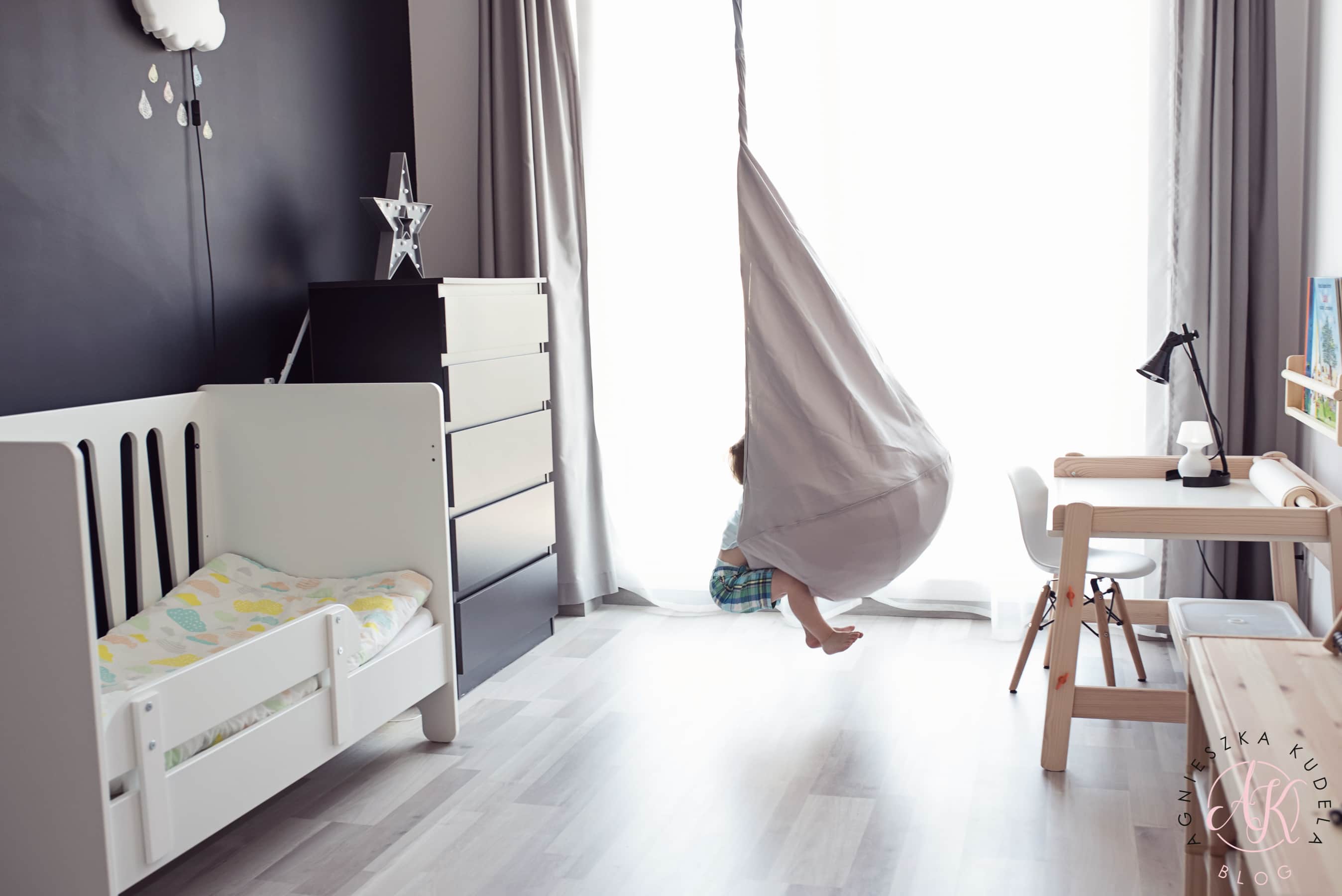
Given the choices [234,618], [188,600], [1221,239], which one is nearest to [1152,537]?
[1221,239]

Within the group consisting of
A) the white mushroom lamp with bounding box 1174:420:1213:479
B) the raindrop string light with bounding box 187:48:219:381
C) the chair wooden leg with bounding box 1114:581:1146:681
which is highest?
the raindrop string light with bounding box 187:48:219:381

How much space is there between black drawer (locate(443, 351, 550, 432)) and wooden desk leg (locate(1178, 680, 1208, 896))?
206 cm

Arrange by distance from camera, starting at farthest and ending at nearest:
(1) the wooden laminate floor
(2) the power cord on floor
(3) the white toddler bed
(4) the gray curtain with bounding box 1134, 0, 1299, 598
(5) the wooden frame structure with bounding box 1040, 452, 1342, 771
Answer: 1. (2) the power cord on floor
2. (4) the gray curtain with bounding box 1134, 0, 1299, 598
3. (5) the wooden frame structure with bounding box 1040, 452, 1342, 771
4. (1) the wooden laminate floor
5. (3) the white toddler bed

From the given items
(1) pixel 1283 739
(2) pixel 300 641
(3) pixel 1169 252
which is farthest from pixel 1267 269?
(2) pixel 300 641

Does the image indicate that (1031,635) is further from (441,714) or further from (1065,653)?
(441,714)

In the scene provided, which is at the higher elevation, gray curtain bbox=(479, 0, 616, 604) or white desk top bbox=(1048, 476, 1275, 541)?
gray curtain bbox=(479, 0, 616, 604)

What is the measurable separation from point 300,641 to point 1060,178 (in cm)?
272

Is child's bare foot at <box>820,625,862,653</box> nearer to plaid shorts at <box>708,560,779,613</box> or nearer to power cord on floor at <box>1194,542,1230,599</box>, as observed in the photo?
plaid shorts at <box>708,560,779,613</box>

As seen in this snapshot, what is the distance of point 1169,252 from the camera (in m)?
3.36

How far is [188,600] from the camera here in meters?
2.60

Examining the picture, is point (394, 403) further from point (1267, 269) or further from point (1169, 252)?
point (1267, 269)

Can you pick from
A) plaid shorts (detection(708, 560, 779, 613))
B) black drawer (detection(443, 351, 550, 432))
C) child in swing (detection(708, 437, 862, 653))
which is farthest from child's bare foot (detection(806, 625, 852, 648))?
black drawer (detection(443, 351, 550, 432))

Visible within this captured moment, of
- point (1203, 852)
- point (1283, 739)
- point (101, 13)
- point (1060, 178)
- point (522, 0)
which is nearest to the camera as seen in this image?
point (1283, 739)

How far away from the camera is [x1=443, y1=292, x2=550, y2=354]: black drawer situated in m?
3.11
